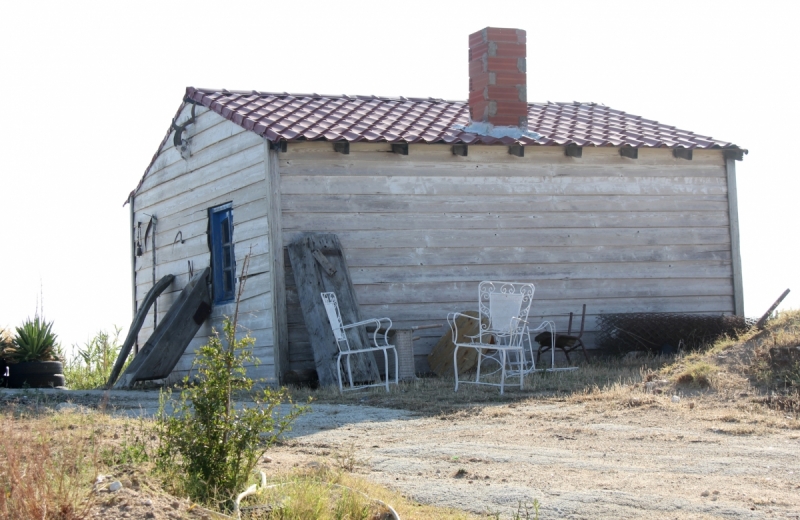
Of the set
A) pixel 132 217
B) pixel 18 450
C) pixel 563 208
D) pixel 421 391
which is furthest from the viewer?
pixel 132 217

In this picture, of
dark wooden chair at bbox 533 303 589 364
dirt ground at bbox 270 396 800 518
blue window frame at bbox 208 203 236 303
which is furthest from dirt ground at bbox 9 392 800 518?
blue window frame at bbox 208 203 236 303

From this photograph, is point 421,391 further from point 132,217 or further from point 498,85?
point 132,217

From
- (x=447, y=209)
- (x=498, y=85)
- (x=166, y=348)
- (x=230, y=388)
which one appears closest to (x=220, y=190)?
(x=166, y=348)

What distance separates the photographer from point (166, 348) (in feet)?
43.4

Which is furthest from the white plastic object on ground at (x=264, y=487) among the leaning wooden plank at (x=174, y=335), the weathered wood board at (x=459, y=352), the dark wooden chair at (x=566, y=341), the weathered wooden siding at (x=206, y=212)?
the leaning wooden plank at (x=174, y=335)

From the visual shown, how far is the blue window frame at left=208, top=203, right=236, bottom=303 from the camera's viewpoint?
1341cm

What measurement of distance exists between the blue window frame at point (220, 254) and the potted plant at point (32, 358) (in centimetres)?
252

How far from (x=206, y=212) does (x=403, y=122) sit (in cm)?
324

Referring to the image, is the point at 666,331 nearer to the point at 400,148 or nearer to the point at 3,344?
the point at 400,148

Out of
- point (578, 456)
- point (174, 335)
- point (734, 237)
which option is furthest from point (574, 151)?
point (578, 456)

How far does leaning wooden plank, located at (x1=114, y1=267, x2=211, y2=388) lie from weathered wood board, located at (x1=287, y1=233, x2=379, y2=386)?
7.46 ft

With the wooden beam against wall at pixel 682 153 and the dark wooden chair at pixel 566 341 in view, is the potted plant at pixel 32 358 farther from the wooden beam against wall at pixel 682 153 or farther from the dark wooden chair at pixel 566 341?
the wooden beam against wall at pixel 682 153

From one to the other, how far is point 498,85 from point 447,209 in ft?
8.29

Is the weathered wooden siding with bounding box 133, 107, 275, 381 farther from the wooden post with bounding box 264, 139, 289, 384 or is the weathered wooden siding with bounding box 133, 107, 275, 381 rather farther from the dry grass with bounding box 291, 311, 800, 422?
the dry grass with bounding box 291, 311, 800, 422
